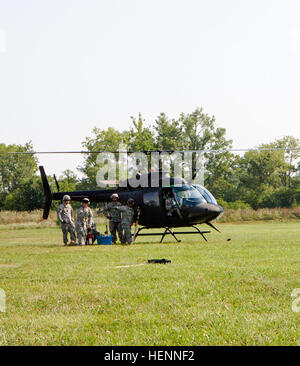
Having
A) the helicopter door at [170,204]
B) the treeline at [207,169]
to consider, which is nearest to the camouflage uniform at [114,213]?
the helicopter door at [170,204]

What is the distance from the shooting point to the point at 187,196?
1742cm

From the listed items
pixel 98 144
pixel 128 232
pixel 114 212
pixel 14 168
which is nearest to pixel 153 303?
pixel 128 232

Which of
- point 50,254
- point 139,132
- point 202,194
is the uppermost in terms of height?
point 139,132

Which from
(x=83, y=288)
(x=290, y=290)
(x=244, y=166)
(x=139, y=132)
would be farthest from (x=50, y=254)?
(x=244, y=166)

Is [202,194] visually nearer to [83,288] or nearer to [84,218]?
[84,218]

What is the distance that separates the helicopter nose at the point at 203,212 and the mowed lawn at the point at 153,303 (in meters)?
6.18

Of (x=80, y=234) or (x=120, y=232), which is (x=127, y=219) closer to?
(x=120, y=232)

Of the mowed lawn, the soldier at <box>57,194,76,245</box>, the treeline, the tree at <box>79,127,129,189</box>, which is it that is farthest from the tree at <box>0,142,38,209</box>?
the mowed lawn

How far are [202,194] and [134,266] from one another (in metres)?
7.89

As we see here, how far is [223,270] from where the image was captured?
9195 mm

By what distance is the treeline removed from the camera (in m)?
57.9

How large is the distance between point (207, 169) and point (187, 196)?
2141 inches

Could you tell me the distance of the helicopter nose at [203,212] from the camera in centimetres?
1725

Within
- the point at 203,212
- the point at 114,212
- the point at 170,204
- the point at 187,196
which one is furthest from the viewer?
the point at 114,212
